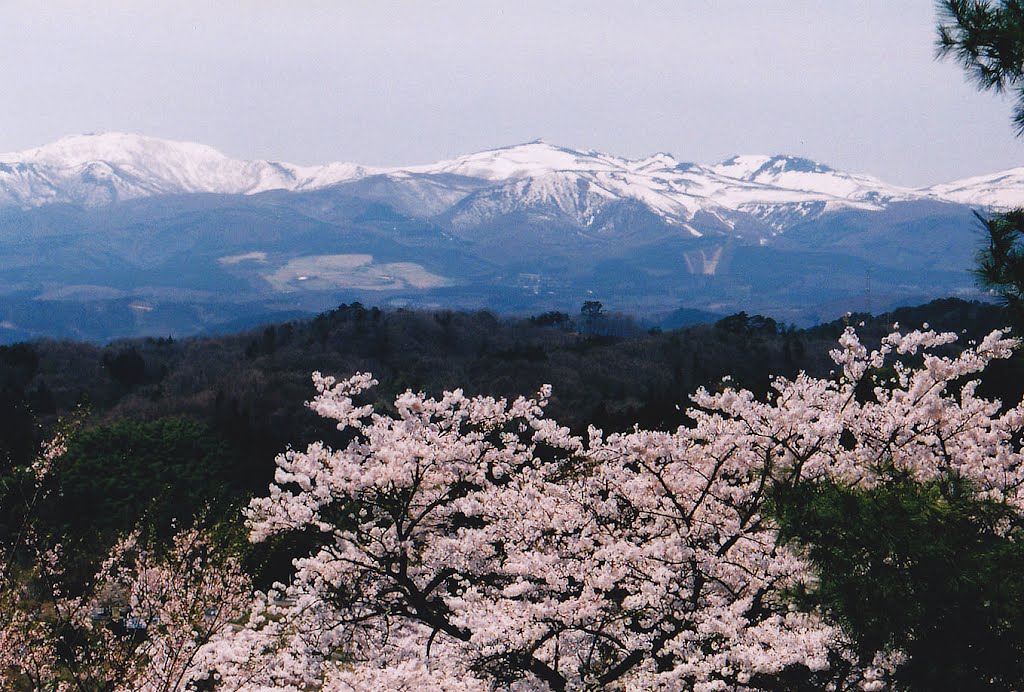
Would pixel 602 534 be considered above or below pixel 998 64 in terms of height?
below

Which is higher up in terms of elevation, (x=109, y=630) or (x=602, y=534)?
(x=602, y=534)

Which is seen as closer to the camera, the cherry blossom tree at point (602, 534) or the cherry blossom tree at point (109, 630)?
the cherry blossom tree at point (602, 534)

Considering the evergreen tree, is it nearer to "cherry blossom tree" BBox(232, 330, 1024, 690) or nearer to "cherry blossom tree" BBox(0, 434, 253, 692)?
"cherry blossom tree" BBox(232, 330, 1024, 690)

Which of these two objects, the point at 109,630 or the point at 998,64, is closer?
the point at 998,64

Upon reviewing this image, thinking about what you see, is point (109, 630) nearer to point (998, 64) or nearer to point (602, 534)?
point (602, 534)

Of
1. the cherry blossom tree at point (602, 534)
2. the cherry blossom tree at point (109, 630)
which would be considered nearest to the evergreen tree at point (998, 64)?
the cherry blossom tree at point (602, 534)

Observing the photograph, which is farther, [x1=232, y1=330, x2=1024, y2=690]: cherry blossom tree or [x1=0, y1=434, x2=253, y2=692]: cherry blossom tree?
[x1=0, y1=434, x2=253, y2=692]: cherry blossom tree

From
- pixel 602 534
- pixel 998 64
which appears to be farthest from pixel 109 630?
pixel 998 64

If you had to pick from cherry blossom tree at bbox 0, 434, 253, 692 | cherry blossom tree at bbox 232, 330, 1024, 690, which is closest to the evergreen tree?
cherry blossom tree at bbox 232, 330, 1024, 690

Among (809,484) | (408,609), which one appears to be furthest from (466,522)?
(809,484)

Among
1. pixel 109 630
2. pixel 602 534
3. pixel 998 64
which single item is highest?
pixel 998 64

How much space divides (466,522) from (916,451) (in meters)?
7.08

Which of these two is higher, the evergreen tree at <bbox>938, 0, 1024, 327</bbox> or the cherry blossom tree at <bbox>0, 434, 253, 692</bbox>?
the evergreen tree at <bbox>938, 0, 1024, 327</bbox>

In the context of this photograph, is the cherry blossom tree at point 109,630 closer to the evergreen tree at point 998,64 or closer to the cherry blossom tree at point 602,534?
the cherry blossom tree at point 602,534
